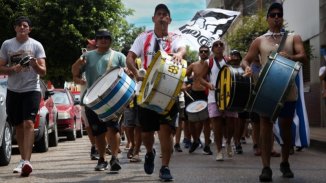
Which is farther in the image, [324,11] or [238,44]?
[238,44]

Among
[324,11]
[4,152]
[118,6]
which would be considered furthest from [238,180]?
[118,6]

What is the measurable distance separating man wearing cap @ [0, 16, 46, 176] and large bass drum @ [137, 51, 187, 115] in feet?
6.55

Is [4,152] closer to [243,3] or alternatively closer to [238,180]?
[238,180]

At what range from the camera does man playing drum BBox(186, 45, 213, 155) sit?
1187 centimetres

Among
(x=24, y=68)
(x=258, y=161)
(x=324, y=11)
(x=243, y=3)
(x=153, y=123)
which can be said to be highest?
(x=243, y=3)

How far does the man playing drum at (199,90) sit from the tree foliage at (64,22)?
2015 centimetres

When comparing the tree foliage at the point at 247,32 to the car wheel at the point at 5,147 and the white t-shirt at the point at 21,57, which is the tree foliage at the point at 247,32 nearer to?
the car wheel at the point at 5,147

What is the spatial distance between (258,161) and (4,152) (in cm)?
370

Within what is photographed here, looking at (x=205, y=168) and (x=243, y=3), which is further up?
(x=243, y=3)

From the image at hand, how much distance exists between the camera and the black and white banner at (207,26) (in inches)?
660

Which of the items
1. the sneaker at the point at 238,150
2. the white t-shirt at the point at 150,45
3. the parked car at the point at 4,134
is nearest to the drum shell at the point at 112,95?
the white t-shirt at the point at 150,45

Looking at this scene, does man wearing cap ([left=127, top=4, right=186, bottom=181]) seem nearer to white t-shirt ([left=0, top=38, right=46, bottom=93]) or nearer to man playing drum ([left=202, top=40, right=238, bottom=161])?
white t-shirt ([left=0, top=38, right=46, bottom=93])

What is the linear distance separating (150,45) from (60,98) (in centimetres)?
1211

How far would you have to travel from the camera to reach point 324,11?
1956 cm
